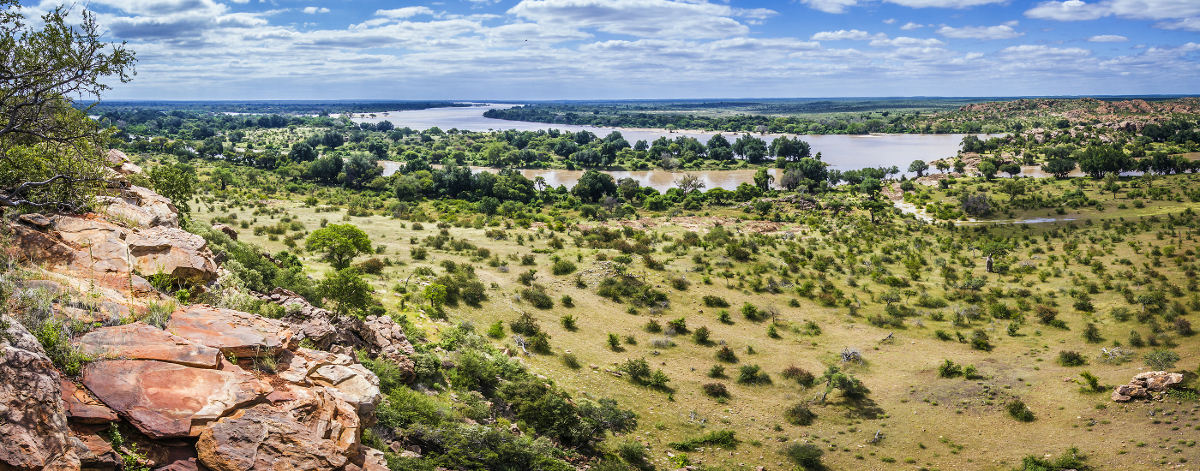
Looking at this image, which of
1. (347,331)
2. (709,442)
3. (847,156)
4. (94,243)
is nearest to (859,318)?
(709,442)

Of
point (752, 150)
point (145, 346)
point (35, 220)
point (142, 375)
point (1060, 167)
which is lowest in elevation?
point (142, 375)

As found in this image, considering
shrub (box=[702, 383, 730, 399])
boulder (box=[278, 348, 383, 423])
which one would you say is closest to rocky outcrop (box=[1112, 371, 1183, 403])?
shrub (box=[702, 383, 730, 399])

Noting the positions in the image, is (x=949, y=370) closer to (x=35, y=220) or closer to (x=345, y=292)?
(x=345, y=292)

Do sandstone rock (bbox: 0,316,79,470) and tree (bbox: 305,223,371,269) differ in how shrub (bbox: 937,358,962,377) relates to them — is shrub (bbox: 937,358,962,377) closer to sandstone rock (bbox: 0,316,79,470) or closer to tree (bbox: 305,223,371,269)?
tree (bbox: 305,223,371,269)

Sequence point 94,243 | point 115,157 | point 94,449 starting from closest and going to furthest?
1. point 94,449
2. point 94,243
3. point 115,157

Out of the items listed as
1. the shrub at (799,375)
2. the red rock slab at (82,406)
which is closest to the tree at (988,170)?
the shrub at (799,375)

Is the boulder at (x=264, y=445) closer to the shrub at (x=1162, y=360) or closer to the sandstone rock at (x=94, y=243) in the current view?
the sandstone rock at (x=94, y=243)

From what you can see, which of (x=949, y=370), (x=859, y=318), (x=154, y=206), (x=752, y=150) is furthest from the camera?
(x=752, y=150)

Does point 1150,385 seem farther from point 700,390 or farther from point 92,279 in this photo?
point 92,279
